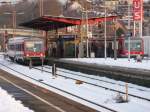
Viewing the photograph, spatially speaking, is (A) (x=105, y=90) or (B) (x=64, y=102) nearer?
(B) (x=64, y=102)

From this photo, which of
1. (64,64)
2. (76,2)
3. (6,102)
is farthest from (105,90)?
(76,2)

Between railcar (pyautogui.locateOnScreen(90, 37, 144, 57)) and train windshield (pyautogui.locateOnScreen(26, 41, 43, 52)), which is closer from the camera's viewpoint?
train windshield (pyautogui.locateOnScreen(26, 41, 43, 52))

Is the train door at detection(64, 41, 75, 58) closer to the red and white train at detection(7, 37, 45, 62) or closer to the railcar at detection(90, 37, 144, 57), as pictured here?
the railcar at detection(90, 37, 144, 57)

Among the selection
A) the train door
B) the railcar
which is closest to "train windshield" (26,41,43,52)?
the railcar

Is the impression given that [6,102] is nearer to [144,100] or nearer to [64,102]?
[64,102]

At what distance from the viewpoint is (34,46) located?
60.8 m

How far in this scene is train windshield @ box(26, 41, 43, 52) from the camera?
60406 mm

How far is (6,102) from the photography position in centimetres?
1959

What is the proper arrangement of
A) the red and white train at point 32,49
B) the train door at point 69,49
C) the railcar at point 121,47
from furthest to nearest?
the train door at point 69,49 → the railcar at point 121,47 → the red and white train at point 32,49

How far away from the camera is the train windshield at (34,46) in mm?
60406

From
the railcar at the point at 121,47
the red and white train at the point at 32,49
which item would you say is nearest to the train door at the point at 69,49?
the railcar at the point at 121,47

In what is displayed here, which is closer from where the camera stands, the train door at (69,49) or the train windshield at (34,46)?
the train windshield at (34,46)

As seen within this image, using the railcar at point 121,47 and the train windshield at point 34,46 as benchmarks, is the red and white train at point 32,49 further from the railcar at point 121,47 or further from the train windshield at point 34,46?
the railcar at point 121,47

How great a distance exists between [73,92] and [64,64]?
26379 mm
